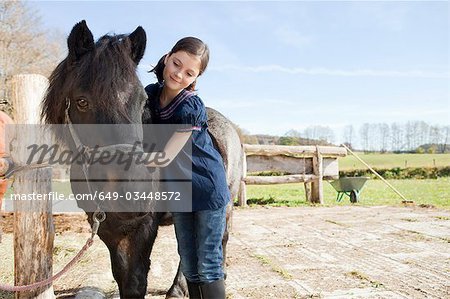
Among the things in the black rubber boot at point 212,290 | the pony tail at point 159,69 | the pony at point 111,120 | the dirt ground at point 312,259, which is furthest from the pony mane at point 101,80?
the dirt ground at point 312,259

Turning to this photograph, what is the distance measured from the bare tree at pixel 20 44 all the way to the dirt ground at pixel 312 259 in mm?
18837

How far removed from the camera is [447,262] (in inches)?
173

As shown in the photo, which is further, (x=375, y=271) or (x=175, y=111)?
(x=375, y=271)

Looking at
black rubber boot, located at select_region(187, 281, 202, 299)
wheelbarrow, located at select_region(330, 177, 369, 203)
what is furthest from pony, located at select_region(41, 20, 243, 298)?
wheelbarrow, located at select_region(330, 177, 369, 203)

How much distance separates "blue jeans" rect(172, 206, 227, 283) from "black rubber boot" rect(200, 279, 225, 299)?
0.02 m

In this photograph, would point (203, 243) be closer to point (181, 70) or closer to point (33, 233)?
point (181, 70)

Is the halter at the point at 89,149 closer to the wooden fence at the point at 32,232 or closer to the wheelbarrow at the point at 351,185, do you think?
the wooden fence at the point at 32,232

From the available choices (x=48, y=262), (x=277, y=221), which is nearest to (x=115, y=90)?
(x=48, y=262)

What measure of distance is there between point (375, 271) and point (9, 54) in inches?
909

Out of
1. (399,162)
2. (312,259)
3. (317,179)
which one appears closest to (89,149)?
(312,259)

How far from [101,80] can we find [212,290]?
135 centimetres

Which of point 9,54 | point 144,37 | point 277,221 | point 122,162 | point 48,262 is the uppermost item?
point 9,54

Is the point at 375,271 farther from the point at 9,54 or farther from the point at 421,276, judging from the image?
the point at 9,54

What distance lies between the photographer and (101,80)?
224 cm
